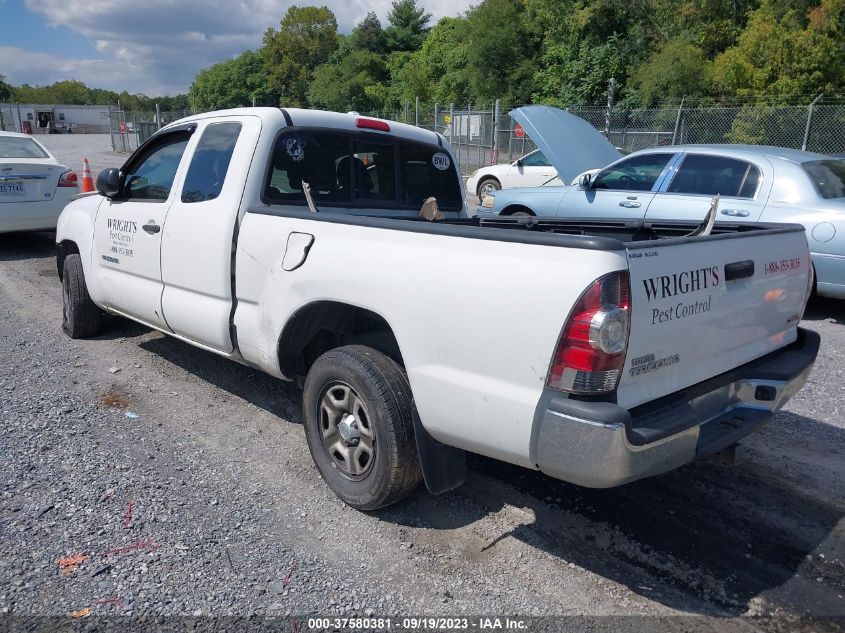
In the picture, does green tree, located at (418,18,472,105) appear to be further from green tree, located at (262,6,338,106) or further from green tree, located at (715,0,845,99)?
green tree, located at (262,6,338,106)

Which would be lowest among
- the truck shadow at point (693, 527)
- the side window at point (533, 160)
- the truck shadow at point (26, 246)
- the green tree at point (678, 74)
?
the truck shadow at point (693, 527)

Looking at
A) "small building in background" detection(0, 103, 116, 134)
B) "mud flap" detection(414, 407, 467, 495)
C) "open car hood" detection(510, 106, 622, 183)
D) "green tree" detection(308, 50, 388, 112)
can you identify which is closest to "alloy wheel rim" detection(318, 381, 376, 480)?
"mud flap" detection(414, 407, 467, 495)

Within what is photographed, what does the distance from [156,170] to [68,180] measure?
5.65 metres

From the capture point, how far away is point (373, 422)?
308 cm

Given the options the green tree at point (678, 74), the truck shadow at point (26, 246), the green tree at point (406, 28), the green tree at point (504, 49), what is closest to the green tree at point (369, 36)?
the green tree at point (406, 28)

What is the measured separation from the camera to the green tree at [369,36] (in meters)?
63.9

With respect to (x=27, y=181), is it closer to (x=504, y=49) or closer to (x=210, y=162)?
Answer: (x=210, y=162)

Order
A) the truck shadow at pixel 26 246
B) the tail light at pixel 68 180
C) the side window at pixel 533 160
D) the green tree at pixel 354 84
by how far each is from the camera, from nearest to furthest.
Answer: the tail light at pixel 68 180 < the truck shadow at pixel 26 246 < the side window at pixel 533 160 < the green tree at pixel 354 84

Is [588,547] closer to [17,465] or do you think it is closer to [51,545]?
[51,545]

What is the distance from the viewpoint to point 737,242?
2904 millimetres

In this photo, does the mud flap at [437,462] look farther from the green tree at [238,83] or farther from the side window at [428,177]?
the green tree at [238,83]

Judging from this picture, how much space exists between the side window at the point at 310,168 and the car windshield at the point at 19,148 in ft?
23.4

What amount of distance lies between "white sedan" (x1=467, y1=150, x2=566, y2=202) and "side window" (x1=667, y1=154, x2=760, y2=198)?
289 inches

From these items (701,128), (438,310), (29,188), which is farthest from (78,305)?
(701,128)
